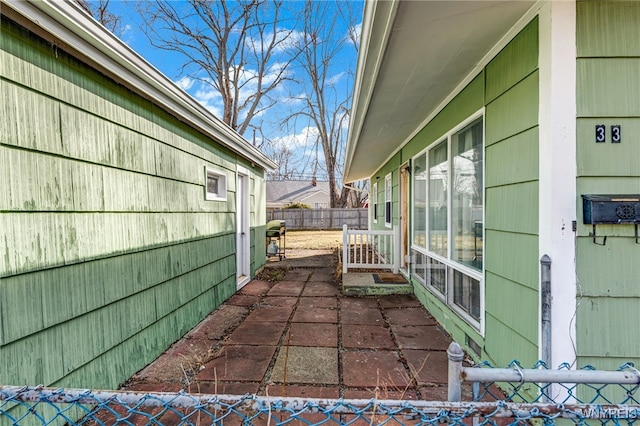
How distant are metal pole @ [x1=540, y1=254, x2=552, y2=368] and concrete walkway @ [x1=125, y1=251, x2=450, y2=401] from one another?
2.59ft

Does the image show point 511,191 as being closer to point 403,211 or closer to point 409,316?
point 409,316

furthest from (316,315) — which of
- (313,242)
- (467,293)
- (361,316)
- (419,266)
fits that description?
(313,242)

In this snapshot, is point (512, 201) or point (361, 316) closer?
point (512, 201)

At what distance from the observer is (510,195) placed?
85.6 inches

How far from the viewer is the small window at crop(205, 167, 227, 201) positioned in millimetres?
4336

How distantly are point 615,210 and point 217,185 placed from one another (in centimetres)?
428

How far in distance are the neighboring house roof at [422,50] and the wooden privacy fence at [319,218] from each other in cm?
1471

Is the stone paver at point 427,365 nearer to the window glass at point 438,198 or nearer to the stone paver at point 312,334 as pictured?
the stone paver at point 312,334

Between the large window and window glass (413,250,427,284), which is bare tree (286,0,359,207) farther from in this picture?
window glass (413,250,427,284)

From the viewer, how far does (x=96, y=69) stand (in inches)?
89.2

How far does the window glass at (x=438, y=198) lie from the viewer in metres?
3.47

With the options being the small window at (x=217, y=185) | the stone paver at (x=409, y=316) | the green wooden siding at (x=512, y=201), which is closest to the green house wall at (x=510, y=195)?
the green wooden siding at (x=512, y=201)

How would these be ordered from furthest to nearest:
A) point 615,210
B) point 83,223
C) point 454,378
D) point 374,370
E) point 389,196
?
1. point 389,196
2. point 374,370
3. point 83,223
4. point 615,210
5. point 454,378

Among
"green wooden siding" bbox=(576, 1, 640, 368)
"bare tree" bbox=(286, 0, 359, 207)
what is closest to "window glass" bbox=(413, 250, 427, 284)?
"green wooden siding" bbox=(576, 1, 640, 368)
